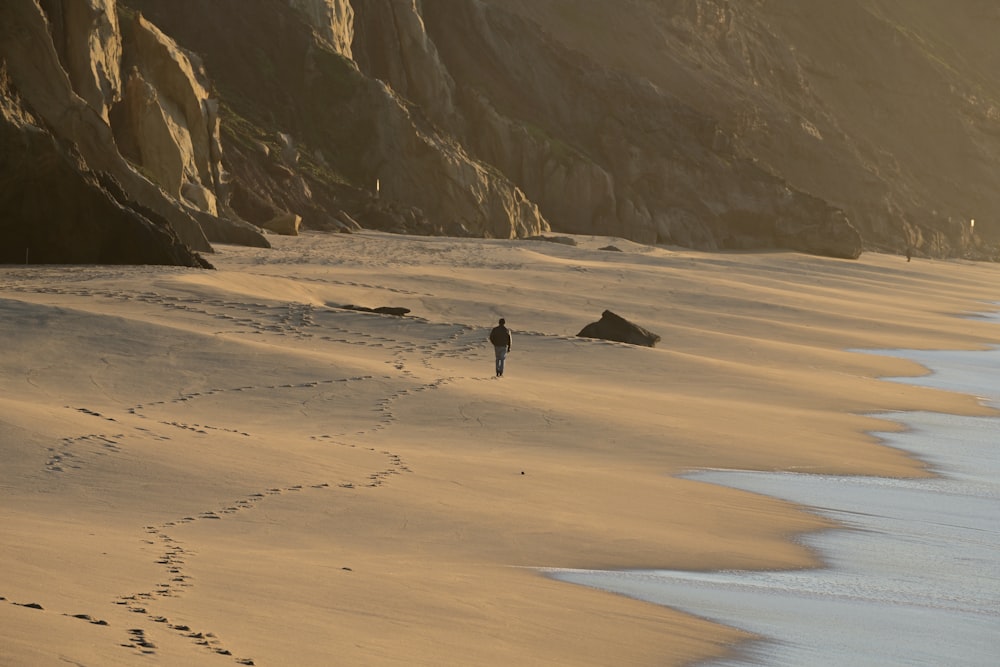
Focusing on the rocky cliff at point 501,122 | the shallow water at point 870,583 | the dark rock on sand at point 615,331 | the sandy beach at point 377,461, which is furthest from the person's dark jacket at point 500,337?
the rocky cliff at point 501,122

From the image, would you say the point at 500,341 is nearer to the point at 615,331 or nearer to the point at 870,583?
the point at 615,331

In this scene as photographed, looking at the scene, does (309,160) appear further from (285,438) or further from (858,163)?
(858,163)

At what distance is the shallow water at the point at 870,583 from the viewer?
7.66m

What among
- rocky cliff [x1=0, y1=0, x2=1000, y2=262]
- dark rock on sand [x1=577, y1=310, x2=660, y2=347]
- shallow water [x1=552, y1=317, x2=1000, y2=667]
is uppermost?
rocky cliff [x1=0, y1=0, x2=1000, y2=262]

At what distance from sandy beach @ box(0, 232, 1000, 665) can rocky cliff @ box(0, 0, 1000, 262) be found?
6.98 meters

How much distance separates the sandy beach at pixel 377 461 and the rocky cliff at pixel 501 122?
6984 millimetres

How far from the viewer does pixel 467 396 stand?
51.6 feet

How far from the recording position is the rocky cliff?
3441cm

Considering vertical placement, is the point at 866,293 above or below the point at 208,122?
below

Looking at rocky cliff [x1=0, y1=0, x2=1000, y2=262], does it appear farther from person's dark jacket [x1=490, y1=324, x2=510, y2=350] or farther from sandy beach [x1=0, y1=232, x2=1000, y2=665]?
person's dark jacket [x1=490, y1=324, x2=510, y2=350]

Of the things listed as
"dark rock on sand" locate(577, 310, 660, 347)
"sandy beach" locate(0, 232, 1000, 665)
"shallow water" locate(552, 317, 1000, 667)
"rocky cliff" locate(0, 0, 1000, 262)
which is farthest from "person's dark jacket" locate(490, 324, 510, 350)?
"rocky cliff" locate(0, 0, 1000, 262)

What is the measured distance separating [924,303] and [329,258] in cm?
2071

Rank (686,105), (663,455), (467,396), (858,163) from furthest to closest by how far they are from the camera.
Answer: (858,163)
(686,105)
(467,396)
(663,455)

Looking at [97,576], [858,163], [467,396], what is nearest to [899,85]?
[858,163]
